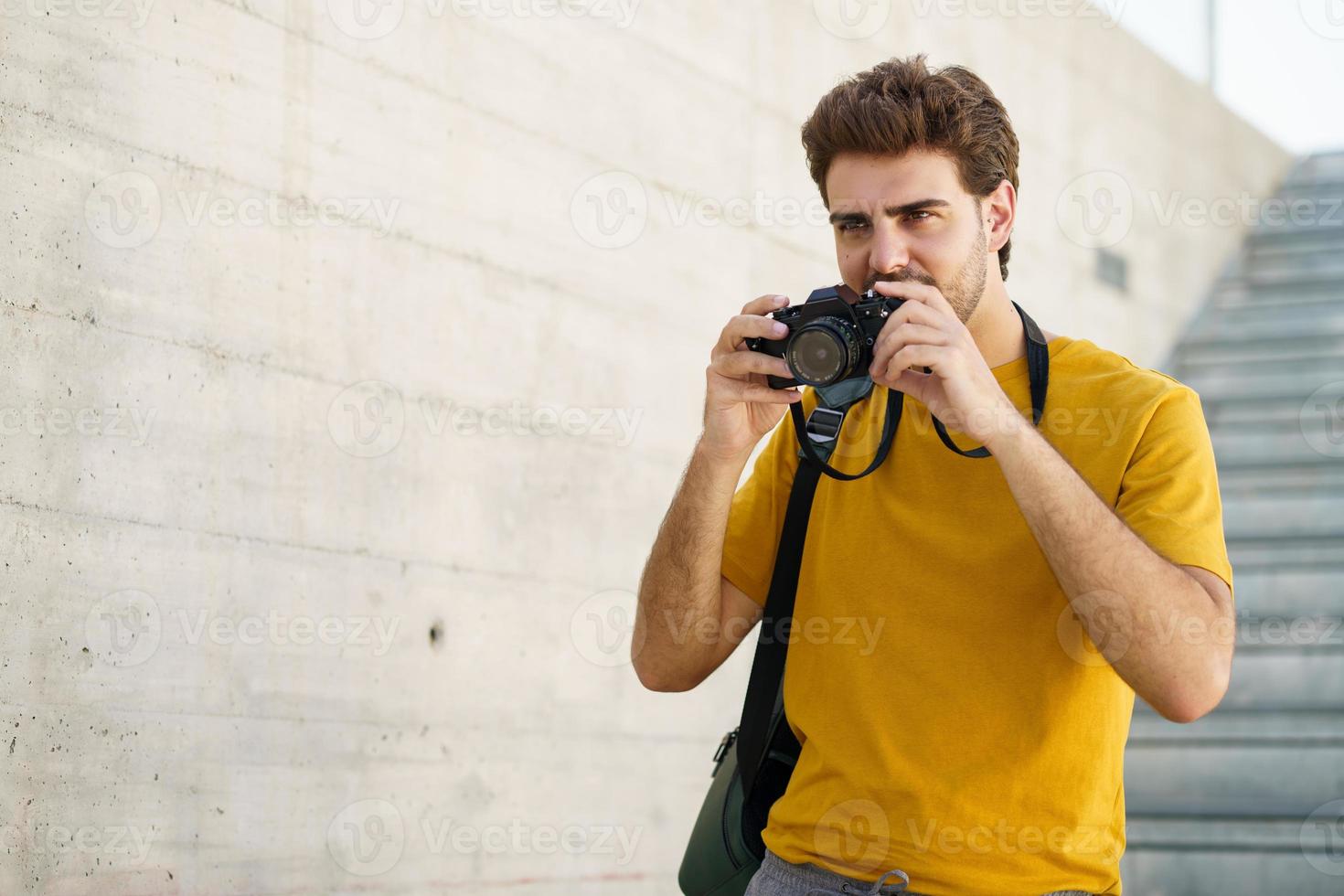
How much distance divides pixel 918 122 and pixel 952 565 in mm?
Answer: 530

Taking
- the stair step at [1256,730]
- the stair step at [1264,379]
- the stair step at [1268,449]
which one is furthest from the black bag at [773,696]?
the stair step at [1264,379]

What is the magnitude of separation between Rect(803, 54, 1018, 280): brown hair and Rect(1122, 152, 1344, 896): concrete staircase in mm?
2603

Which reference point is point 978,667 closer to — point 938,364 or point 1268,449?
point 938,364

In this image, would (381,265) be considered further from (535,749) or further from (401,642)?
(535,749)

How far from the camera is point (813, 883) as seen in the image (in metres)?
1.46

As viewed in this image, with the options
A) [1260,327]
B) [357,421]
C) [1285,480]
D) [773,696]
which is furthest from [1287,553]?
[773,696]

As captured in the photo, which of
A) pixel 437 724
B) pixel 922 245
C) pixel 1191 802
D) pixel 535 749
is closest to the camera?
pixel 922 245

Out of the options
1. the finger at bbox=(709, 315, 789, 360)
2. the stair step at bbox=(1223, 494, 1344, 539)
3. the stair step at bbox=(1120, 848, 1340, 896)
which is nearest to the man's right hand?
the finger at bbox=(709, 315, 789, 360)

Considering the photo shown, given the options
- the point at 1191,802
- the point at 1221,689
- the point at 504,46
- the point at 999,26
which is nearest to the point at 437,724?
the point at 504,46

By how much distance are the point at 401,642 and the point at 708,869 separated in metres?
1.17

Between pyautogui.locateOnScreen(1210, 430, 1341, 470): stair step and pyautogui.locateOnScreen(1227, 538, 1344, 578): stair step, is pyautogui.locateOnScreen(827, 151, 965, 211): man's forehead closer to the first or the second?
pyautogui.locateOnScreen(1227, 538, 1344, 578): stair step

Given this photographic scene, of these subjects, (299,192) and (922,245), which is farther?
(299,192)

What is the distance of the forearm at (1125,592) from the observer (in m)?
1.32

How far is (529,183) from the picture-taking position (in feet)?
10.1
